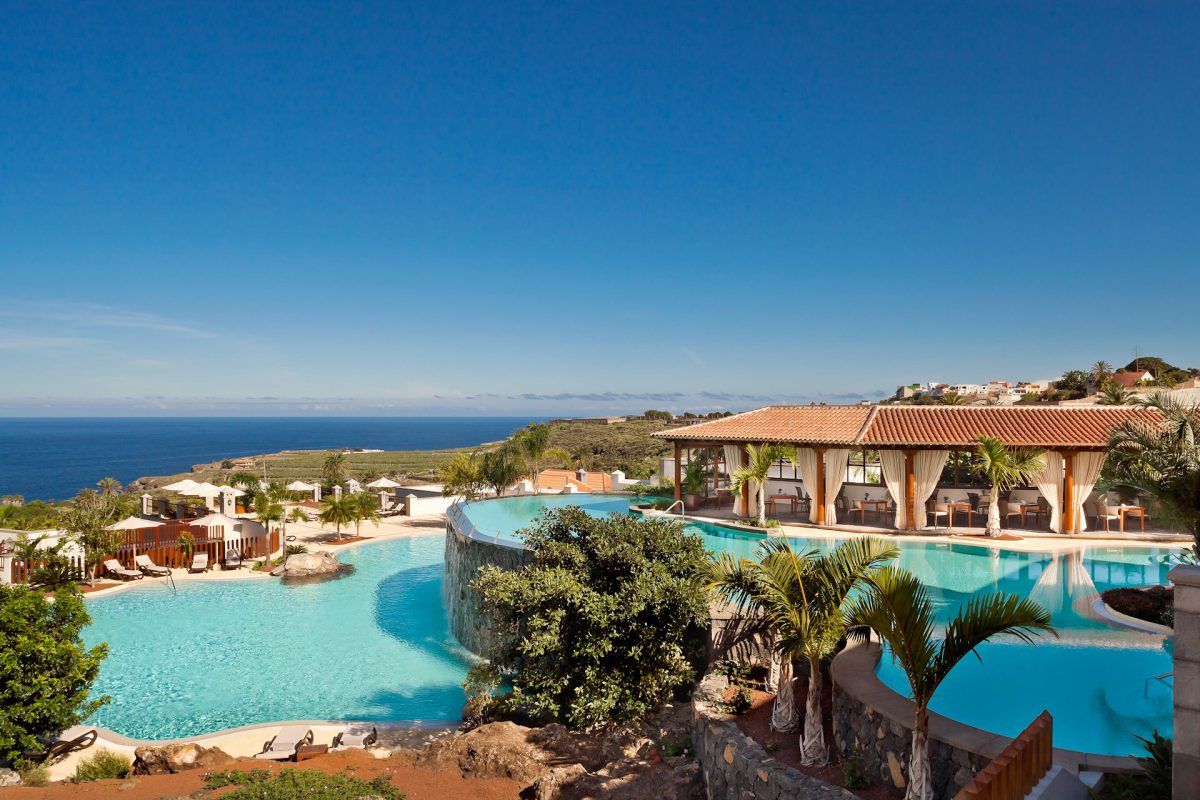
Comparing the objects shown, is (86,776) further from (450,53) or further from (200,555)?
(450,53)

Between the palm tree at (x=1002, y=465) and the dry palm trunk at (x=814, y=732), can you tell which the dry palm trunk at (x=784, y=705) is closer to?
the dry palm trunk at (x=814, y=732)

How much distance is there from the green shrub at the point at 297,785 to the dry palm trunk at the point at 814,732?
4749mm

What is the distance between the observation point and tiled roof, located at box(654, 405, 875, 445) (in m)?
18.6

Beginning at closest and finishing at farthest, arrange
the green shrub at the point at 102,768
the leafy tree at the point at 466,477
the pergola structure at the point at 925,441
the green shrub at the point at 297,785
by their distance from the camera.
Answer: the green shrub at the point at 297,785, the green shrub at the point at 102,768, the pergola structure at the point at 925,441, the leafy tree at the point at 466,477

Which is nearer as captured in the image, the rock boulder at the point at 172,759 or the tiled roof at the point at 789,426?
the rock boulder at the point at 172,759

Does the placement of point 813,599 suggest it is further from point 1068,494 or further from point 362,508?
point 362,508

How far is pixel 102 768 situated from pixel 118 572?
1297 cm

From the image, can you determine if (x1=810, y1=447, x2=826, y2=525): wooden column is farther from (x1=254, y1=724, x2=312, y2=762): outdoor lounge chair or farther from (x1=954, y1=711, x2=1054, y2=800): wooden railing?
(x1=254, y1=724, x2=312, y2=762): outdoor lounge chair

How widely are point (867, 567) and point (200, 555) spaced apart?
2084cm

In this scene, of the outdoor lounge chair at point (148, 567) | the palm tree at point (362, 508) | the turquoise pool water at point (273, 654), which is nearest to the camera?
the turquoise pool water at point (273, 654)

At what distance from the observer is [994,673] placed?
25.4 feet

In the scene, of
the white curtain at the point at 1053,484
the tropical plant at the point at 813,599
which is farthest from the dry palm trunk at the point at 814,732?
the white curtain at the point at 1053,484

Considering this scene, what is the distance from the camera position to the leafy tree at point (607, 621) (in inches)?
340

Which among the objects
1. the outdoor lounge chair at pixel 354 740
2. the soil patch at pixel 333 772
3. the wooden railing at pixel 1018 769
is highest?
the wooden railing at pixel 1018 769
